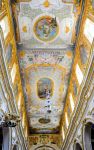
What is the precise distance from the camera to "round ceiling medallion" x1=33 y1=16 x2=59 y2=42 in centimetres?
1321

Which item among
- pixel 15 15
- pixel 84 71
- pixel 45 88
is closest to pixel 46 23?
pixel 15 15

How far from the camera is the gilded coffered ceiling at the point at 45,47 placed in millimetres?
12539

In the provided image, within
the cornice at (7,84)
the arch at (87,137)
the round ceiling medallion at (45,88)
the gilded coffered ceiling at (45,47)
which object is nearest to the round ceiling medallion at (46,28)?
the gilded coffered ceiling at (45,47)

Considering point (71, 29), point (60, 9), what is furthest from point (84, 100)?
point (60, 9)

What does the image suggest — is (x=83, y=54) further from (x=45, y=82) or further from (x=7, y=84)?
(x=45, y=82)

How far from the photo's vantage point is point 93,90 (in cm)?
1124

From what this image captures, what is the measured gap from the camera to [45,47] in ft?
48.1

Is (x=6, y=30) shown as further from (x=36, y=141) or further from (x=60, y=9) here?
(x=36, y=141)

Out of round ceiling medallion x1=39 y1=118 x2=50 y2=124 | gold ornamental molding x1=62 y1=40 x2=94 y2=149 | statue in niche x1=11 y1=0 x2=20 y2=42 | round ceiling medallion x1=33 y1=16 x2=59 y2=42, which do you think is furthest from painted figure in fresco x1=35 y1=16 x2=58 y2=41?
round ceiling medallion x1=39 y1=118 x2=50 y2=124

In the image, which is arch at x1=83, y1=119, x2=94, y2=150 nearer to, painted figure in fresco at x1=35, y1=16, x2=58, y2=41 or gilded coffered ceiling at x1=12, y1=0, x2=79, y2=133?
gilded coffered ceiling at x1=12, y1=0, x2=79, y2=133

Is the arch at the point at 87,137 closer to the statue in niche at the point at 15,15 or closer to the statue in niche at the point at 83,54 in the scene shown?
the statue in niche at the point at 83,54

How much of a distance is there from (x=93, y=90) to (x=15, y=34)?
6004 millimetres

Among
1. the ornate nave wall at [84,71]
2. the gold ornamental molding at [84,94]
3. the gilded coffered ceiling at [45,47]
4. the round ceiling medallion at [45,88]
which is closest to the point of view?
the gold ornamental molding at [84,94]

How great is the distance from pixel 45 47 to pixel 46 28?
57.7 inches
